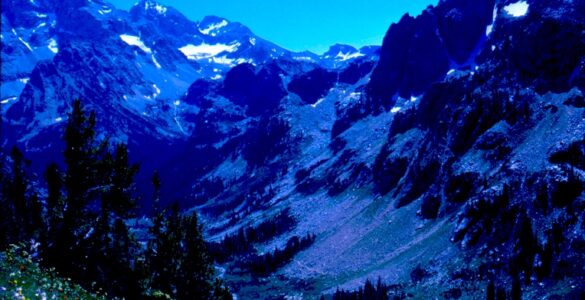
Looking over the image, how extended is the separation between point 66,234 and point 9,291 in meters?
15.8

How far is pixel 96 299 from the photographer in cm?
2723

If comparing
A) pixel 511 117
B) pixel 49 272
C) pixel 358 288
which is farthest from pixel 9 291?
pixel 511 117

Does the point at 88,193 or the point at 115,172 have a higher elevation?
the point at 115,172

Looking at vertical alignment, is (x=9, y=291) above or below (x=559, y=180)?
below

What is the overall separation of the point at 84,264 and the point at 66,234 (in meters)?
→ 2.50

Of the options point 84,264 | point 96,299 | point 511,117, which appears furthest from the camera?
point 511,117

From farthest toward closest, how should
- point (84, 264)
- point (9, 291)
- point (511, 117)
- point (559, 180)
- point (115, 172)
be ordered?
point (511, 117) → point (559, 180) → point (115, 172) → point (84, 264) → point (9, 291)

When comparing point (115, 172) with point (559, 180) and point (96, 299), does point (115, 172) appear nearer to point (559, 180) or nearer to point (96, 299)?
point (96, 299)

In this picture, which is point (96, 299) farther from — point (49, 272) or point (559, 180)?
point (559, 180)

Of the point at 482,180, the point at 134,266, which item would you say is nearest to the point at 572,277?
the point at 482,180

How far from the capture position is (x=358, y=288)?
171500 mm

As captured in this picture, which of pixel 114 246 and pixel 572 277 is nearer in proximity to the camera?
pixel 114 246

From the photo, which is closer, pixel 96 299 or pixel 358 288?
pixel 96 299

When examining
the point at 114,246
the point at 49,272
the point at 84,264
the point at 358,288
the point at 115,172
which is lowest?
the point at 49,272
